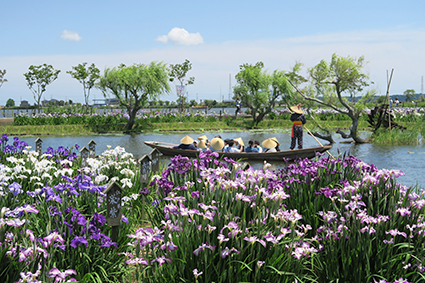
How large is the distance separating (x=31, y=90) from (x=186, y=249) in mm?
46864

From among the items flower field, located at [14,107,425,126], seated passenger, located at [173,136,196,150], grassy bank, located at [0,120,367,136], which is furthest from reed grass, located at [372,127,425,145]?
seated passenger, located at [173,136,196,150]

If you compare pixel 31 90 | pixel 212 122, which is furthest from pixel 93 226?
pixel 31 90

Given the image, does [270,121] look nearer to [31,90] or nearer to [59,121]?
[59,121]

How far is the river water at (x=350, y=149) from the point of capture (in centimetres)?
1374

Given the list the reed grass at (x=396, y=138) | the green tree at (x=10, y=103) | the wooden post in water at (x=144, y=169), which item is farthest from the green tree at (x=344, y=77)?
the green tree at (x=10, y=103)

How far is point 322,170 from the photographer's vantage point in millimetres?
5738

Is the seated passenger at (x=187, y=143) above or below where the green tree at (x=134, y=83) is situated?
below

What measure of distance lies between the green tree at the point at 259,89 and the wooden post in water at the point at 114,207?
96.6 feet

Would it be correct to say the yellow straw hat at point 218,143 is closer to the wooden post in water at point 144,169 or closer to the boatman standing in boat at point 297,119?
the boatman standing in boat at point 297,119

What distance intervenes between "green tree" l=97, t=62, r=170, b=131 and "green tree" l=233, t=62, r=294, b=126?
26.4ft

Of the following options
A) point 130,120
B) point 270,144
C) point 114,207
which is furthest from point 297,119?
point 130,120

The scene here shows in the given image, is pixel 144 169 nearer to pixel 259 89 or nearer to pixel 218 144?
pixel 218 144

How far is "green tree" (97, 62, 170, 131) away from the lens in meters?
27.7

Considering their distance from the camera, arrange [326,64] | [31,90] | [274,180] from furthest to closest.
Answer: [31,90], [326,64], [274,180]
